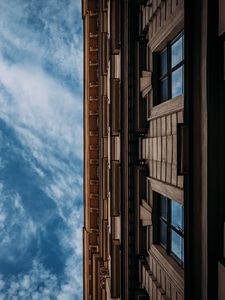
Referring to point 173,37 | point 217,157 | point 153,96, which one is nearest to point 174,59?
point 173,37

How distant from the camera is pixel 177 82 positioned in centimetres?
1232

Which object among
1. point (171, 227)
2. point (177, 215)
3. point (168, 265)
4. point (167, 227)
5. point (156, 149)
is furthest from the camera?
point (156, 149)

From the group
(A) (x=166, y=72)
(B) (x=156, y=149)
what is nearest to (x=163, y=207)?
(B) (x=156, y=149)

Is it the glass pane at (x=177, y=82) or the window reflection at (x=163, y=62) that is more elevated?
the window reflection at (x=163, y=62)

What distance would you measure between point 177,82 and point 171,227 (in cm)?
527

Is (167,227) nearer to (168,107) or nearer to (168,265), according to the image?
(168,265)

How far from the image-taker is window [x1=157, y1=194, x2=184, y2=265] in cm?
1191

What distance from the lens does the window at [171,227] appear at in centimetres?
1191

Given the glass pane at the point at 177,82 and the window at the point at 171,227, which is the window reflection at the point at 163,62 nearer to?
the glass pane at the point at 177,82

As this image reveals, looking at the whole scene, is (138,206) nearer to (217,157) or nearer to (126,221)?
(126,221)

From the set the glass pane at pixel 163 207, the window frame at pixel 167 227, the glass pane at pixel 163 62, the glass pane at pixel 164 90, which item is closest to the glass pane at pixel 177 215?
the window frame at pixel 167 227

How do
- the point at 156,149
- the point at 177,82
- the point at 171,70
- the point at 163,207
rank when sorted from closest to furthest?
the point at 177,82 → the point at 171,70 → the point at 163,207 → the point at 156,149

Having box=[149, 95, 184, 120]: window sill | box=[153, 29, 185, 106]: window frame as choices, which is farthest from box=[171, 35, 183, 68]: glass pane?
box=[149, 95, 184, 120]: window sill

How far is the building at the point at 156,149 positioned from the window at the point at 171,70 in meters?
0.04
